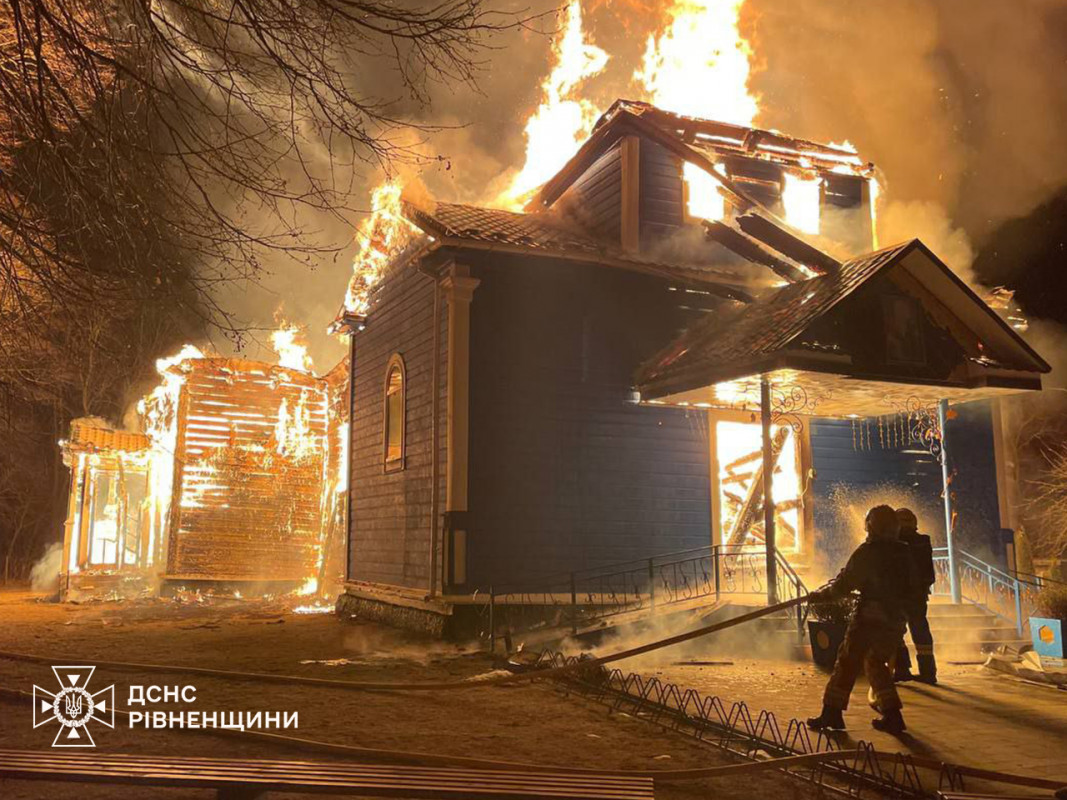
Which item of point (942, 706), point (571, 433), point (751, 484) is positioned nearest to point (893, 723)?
point (942, 706)

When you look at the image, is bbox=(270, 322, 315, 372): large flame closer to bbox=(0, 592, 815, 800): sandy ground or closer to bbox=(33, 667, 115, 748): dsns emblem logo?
bbox=(0, 592, 815, 800): sandy ground

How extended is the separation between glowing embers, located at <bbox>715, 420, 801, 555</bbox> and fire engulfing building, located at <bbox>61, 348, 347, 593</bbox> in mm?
10294

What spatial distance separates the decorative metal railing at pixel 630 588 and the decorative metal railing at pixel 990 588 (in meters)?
2.99

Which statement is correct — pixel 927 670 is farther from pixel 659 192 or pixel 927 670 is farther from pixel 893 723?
pixel 659 192

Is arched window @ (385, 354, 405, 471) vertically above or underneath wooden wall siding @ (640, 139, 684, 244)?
underneath

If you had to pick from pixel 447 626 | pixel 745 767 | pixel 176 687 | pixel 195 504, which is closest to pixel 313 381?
pixel 195 504

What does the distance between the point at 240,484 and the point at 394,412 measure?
273 inches

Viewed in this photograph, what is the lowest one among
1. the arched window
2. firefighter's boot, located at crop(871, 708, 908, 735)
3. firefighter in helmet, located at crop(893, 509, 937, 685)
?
firefighter's boot, located at crop(871, 708, 908, 735)

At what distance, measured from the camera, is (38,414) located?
38156 mm

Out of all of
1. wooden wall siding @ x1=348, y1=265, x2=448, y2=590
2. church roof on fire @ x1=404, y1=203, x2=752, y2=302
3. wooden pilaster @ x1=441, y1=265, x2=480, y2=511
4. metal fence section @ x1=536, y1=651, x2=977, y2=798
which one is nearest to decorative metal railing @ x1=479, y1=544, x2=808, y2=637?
wooden wall siding @ x1=348, y1=265, x2=448, y2=590

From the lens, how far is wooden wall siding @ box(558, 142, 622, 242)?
54.7 feet

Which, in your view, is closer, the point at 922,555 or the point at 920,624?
the point at 920,624

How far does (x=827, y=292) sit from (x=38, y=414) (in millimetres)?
36194

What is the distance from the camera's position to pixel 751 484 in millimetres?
15508
